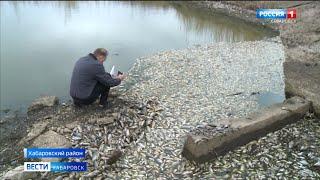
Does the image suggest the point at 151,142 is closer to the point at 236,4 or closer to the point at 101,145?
the point at 101,145

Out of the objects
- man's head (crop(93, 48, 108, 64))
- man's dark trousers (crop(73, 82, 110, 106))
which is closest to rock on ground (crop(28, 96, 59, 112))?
man's dark trousers (crop(73, 82, 110, 106))

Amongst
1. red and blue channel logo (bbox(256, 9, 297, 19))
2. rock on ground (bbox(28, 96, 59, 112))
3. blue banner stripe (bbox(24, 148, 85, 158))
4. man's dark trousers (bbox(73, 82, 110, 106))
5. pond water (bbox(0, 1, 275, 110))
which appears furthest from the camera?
red and blue channel logo (bbox(256, 9, 297, 19))

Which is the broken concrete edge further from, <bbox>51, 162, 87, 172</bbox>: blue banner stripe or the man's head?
the man's head

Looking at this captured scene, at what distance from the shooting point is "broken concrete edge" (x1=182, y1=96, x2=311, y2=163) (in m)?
7.03

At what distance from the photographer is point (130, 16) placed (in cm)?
2062

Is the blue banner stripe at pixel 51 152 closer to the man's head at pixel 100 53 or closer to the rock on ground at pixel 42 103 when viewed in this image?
the man's head at pixel 100 53

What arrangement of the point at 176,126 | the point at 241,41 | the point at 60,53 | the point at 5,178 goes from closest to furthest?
the point at 5,178, the point at 176,126, the point at 60,53, the point at 241,41

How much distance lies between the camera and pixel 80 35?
17.1m

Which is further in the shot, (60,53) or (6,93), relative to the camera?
(60,53)

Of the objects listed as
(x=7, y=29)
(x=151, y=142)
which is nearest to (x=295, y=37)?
(x=151, y=142)

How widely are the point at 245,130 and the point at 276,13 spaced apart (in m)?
12.3

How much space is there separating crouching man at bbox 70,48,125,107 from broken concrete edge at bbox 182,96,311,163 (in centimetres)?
254

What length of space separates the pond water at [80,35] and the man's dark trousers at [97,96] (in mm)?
2451

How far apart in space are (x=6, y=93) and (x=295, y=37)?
8295 millimetres
